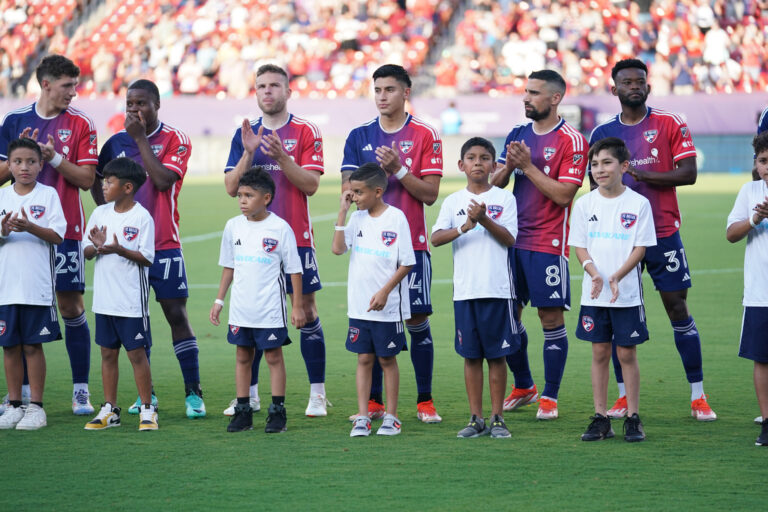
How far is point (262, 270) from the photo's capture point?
6.31m

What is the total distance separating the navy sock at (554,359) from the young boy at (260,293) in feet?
5.42

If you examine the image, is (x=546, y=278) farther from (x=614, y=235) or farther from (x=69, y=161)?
(x=69, y=161)

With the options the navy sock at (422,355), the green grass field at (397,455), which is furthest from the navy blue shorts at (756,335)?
the navy sock at (422,355)

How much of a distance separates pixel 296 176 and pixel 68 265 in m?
1.68

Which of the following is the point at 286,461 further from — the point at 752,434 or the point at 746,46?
the point at 746,46

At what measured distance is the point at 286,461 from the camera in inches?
216

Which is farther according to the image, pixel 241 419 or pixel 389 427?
pixel 241 419

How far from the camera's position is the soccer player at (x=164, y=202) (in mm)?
6730

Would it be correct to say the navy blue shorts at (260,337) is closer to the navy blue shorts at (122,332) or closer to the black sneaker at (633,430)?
the navy blue shorts at (122,332)

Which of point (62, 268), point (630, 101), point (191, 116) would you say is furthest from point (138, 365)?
point (191, 116)

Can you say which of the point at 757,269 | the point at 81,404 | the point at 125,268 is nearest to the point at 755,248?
the point at 757,269

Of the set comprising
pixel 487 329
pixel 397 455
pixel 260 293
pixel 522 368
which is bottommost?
pixel 397 455

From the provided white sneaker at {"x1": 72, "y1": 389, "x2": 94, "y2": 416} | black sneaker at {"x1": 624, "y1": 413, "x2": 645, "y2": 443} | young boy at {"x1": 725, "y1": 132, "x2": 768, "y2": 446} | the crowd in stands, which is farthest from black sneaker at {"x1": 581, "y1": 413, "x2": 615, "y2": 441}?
the crowd in stands

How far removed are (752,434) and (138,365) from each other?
145 inches
